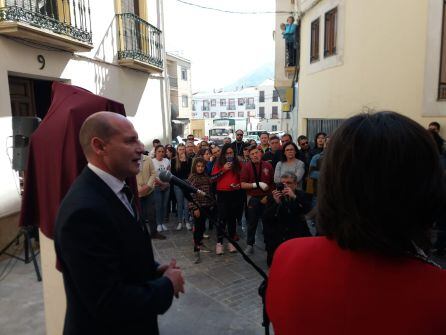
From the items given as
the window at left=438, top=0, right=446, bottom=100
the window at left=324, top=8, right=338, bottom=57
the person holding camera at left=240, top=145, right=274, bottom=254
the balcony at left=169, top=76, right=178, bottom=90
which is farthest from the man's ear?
the balcony at left=169, top=76, right=178, bottom=90

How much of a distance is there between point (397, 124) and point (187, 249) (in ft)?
17.5

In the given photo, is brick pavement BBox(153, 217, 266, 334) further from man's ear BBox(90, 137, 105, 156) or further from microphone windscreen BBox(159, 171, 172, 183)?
man's ear BBox(90, 137, 105, 156)

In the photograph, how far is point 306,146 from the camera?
24.7 ft

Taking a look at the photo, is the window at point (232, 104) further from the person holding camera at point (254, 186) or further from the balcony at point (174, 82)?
the person holding camera at point (254, 186)

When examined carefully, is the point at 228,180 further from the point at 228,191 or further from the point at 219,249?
the point at 219,249

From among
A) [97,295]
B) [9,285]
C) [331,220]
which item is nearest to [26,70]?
[9,285]

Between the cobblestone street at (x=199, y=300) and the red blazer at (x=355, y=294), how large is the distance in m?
2.79

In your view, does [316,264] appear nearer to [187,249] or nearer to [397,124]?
[397,124]

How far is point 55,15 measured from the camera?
689 centimetres

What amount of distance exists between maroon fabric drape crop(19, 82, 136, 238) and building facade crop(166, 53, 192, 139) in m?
32.8

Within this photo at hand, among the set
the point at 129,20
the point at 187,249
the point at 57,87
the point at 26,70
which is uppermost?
the point at 129,20

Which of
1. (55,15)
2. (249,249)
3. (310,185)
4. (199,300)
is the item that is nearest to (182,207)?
(249,249)

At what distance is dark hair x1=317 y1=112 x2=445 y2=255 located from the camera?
88cm

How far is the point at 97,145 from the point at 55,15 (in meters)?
6.50
